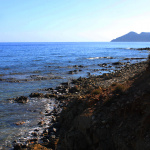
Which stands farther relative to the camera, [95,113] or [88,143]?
[95,113]

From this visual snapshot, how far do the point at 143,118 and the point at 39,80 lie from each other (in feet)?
72.3

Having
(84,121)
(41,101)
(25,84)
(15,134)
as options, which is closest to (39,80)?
(25,84)

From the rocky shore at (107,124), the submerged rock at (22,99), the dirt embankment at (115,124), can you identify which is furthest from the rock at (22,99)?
the dirt embankment at (115,124)

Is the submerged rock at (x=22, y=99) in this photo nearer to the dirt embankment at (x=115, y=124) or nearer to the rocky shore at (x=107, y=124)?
the rocky shore at (x=107, y=124)

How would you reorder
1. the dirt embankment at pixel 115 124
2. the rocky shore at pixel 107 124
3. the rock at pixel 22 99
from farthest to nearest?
the rock at pixel 22 99 < the rocky shore at pixel 107 124 < the dirt embankment at pixel 115 124

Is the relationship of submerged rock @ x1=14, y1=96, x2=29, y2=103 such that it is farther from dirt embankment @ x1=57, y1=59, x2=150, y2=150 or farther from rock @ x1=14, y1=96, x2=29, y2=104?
dirt embankment @ x1=57, y1=59, x2=150, y2=150

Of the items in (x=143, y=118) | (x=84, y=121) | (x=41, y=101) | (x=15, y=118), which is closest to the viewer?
(x=143, y=118)

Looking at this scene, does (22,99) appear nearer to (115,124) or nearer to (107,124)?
(107,124)

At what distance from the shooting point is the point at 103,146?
751 centimetres

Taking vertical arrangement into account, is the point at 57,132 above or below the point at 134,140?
below

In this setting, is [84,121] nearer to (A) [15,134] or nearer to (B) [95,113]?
(B) [95,113]

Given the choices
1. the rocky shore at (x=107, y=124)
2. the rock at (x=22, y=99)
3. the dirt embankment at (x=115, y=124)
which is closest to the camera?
the dirt embankment at (x=115, y=124)

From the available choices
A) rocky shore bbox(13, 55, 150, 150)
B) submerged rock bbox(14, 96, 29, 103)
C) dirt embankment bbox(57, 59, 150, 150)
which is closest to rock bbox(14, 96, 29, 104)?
submerged rock bbox(14, 96, 29, 103)

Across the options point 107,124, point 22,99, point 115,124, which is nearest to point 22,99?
point 22,99
